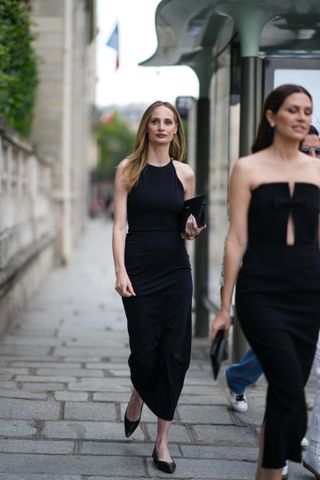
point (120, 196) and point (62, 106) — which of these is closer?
point (120, 196)

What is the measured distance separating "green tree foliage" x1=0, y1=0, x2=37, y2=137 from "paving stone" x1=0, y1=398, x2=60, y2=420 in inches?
164

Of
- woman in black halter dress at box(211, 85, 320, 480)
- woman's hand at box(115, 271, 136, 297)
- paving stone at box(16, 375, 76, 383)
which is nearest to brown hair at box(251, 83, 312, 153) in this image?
woman in black halter dress at box(211, 85, 320, 480)

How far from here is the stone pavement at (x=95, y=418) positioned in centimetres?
461

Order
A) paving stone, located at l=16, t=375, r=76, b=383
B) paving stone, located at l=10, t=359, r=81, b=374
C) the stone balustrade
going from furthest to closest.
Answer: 1. the stone balustrade
2. paving stone, located at l=10, t=359, r=81, b=374
3. paving stone, located at l=16, t=375, r=76, b=383

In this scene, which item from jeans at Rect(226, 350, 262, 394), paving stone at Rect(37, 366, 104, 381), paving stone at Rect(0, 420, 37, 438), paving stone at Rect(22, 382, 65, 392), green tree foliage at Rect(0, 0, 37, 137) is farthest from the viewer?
green tree foliage at Rect(0, 0, 37, 137)

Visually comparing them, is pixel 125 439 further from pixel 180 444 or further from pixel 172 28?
pixel 172 28

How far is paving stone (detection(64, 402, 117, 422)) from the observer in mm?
5590

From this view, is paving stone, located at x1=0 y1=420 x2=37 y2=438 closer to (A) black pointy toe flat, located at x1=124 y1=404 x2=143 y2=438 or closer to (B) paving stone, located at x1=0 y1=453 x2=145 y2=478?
(B) paving stone, located at x1=0 y1=453 x2=145 y2=478

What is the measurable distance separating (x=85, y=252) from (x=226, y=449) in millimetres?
19493

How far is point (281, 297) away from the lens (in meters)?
3.67

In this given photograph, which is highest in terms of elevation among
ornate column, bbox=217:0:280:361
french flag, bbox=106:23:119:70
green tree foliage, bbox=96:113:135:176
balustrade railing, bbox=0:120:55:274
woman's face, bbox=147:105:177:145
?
french flag, bbox=106:23:119:70

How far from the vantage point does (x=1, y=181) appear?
9.25 metres

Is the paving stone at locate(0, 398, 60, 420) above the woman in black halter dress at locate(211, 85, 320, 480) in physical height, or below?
below

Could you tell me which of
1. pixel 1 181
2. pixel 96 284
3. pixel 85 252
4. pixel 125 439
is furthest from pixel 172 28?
pixel 85 252
